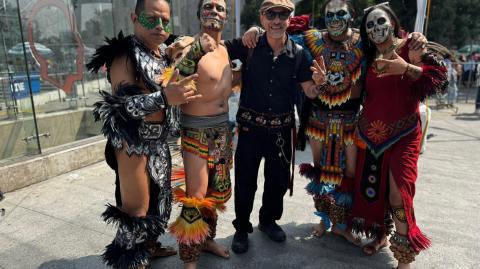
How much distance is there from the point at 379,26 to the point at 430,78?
18.2 inches

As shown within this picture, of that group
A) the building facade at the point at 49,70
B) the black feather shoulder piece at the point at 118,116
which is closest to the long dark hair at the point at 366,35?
the black feather shoulder piece at the point at 118,116

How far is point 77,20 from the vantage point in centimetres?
531

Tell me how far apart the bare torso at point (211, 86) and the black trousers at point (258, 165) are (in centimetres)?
36

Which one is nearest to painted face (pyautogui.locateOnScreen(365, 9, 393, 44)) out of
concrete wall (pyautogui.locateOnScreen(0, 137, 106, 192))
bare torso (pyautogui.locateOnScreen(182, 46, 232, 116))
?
bare torso (pyautogui.locateOnScreen(182, 46, 232, 116))

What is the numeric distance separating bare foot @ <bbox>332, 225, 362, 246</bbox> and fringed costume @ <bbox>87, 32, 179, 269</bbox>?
1486 mm

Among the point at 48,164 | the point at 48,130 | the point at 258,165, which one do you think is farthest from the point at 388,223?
the point at 48,130

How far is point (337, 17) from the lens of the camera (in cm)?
253

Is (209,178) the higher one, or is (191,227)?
(209,178)

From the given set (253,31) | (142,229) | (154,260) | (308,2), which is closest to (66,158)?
(154,260)

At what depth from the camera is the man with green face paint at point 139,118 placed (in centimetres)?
200

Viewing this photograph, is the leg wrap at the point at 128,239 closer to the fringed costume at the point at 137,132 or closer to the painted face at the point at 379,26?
the fringed costume at the point at 137,132

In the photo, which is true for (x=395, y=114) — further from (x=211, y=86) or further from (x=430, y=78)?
(x=211, y=86)

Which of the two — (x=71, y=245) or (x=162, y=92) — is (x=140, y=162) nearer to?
(x=162, y=92)

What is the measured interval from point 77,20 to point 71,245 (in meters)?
3.68
